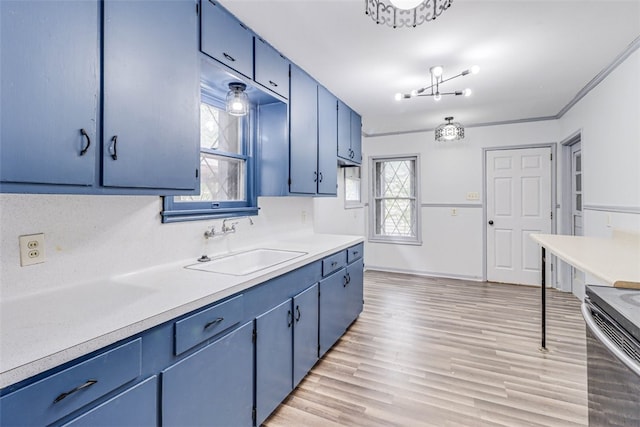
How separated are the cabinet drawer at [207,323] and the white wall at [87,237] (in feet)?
1.95

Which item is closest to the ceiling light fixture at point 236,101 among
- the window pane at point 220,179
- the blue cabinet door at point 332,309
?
the window pane at point 220,179

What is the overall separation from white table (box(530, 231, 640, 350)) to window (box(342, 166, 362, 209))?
8.03 feet

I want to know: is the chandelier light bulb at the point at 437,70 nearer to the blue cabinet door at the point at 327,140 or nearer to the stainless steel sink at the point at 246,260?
the blue cabinet door at the point at 327,140

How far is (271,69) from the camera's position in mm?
2240

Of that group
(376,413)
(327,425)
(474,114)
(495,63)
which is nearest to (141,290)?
(327,425)

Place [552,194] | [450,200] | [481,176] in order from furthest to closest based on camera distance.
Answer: [450,200], [481,176], [552,194]

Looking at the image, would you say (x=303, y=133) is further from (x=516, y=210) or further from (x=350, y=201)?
(x=516, y=210)

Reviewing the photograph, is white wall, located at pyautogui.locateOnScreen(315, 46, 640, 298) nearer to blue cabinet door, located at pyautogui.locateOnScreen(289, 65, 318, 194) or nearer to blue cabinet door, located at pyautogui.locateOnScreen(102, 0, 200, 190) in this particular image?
blue cabinet door, located at pyautogui.locateOnScreen(289, 65, 318, 194)

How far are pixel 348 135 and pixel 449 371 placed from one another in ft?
8.28

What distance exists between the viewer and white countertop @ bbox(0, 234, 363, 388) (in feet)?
2.59

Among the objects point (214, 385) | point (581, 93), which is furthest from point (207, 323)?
point (581, 93)

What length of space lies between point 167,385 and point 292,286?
89 cm

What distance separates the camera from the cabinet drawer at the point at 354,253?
2.81 m

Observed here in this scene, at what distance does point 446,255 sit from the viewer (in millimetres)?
4906
